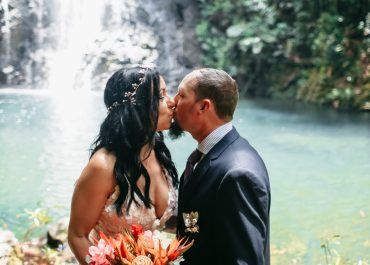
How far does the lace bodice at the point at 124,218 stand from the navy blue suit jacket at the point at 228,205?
1.35 ft

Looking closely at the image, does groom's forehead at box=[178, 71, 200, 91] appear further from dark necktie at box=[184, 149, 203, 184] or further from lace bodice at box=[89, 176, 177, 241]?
lace bodice at box=[89, 176, 177, 241]

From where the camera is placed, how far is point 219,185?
207cm

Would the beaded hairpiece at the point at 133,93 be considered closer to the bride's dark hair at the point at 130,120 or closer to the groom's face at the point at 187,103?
the bride's dark hair at the point at 130,120

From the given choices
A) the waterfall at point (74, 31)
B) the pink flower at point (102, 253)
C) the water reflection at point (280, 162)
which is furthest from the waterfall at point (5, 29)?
the pink flower at point (102, 253)

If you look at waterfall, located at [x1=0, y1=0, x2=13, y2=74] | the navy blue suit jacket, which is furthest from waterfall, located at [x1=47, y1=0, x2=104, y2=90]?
the navy blue suit jacket

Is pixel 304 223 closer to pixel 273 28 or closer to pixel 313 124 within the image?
pixel 313 124

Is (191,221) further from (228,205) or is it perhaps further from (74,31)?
(74,31)

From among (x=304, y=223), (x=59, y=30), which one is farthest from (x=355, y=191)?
(x=59, y=30)

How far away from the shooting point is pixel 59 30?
22.0m

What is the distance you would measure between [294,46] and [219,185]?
750 inches

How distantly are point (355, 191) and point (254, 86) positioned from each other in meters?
14.4

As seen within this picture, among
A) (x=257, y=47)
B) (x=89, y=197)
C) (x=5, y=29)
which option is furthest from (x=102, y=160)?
(x=5, y=29)

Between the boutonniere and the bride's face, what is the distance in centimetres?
60

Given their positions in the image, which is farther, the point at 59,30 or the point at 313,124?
the point at 59,30
